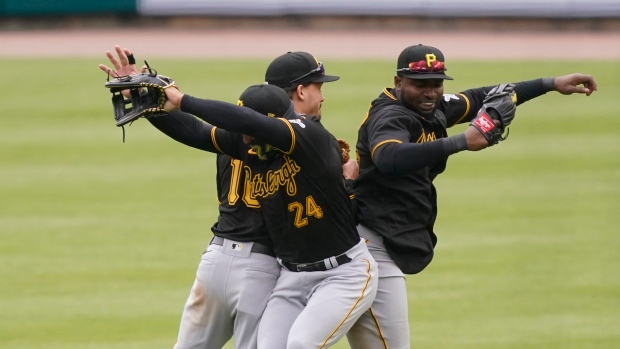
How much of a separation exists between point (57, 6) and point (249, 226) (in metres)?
18.9

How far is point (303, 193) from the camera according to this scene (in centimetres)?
541

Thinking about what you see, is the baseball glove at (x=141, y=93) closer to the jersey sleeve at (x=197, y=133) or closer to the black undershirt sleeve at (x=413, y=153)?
the jersey sleeve at (x=197, y=133)

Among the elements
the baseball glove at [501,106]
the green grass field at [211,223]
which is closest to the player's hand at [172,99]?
the baseball glove at [501,106]

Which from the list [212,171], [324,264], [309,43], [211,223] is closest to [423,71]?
[324,264]

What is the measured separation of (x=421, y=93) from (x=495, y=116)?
568mm

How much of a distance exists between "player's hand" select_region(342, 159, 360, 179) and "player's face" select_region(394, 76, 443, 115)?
44 centimetres

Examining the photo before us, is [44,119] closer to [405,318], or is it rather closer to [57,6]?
[57,6]

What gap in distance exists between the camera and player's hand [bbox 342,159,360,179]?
19.6 feet

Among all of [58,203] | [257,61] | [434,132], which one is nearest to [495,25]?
[257,61]

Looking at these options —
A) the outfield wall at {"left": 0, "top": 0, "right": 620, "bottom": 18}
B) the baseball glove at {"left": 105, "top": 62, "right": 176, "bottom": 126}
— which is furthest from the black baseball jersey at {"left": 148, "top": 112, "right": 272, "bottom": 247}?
the outfield wall at {"left": 0, "top": 0, "right": 620, "bottom": 18}

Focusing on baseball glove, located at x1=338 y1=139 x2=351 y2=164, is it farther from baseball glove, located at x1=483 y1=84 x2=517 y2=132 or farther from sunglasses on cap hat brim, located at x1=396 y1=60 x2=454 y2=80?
baseball glove, located at x1=483 y1=84 x2=517 y2=132

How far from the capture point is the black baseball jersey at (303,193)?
211 inches

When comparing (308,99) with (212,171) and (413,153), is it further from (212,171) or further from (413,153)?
(212,171)

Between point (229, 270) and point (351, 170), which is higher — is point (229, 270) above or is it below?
below
